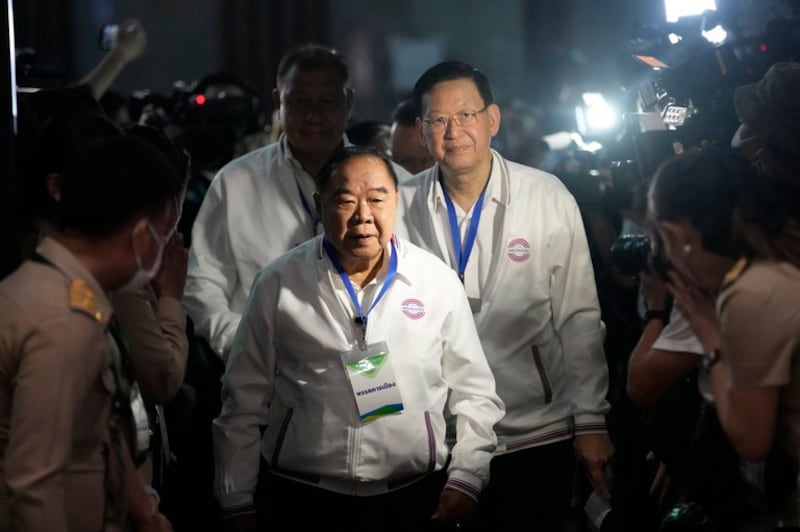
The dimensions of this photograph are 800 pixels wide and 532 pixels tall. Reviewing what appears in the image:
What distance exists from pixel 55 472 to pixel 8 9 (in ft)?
4.70

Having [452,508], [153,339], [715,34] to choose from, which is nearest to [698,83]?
[715,34]

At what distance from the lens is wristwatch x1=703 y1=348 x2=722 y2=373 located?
2.38m

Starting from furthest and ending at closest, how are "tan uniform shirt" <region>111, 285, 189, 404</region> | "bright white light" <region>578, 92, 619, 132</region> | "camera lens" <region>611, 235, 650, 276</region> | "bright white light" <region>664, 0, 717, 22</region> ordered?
"bright white light" <region>578, 92, 619, 132</region> < "bright white light" <region>664, 0, 717, 22</region> < "camera lens" <region>611, 235, 650, 276</region> < "tan uniform shirt" <region>111, 285, 189, 404</region>

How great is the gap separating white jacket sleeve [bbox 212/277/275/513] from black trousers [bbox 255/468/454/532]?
8 centimetres

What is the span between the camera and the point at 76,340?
87.8 inches

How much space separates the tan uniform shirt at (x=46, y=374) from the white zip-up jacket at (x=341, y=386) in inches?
38.0

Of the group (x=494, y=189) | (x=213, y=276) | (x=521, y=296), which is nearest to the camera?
(x=521, y=296)

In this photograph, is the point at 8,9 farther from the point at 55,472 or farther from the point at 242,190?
the point at 55,472

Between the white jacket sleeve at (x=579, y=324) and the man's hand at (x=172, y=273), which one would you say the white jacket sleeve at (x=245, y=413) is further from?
the white jacket sleeve at (x=579, y=324)

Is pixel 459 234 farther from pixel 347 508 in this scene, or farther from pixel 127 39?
pixel 127 39

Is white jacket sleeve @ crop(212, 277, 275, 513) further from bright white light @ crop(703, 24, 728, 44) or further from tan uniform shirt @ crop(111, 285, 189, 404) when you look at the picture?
bright white light @ crop(703, 24, 728, 44)

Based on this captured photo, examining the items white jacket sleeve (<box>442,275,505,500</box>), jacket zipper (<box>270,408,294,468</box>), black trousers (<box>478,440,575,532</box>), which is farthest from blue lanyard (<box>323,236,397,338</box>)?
black trousers (<box>478,440,575,532</box>)

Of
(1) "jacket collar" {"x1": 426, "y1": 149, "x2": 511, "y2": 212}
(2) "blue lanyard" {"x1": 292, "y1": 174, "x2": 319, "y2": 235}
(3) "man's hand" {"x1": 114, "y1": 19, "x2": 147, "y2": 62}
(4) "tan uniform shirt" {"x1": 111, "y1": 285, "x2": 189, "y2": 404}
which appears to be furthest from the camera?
(3) "man's hand" {"x1": 114, "y1": 19, "x2": 147, "y2": 62}

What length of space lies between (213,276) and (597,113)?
2.05 meters
